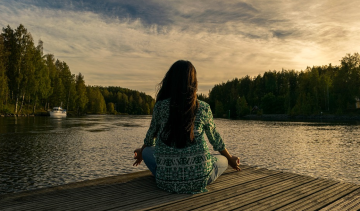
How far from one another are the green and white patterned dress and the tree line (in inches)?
3640

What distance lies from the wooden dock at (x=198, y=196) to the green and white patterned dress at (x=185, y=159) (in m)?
0.18

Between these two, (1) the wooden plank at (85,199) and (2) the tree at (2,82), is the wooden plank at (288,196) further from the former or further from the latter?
(2) the tree at (2,82)

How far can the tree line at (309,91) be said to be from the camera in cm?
8561

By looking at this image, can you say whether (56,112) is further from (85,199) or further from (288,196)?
(288,196)

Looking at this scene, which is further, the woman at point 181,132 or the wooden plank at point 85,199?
the woman at point 181,132

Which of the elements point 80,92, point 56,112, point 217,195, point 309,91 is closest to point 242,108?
point 309,91

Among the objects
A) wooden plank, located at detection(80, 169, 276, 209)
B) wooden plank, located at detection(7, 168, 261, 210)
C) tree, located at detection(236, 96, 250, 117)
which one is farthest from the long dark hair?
tree, located at detection(236, 96, 250, 117)

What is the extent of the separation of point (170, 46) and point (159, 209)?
30543 millimetres

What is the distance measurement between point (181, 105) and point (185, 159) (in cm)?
81

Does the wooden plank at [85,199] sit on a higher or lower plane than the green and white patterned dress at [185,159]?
lower

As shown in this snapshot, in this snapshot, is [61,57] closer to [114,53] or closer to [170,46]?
[114,53]

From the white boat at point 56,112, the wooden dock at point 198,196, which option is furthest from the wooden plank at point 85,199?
the white boat at point 56,112

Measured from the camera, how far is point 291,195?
14.5 ft

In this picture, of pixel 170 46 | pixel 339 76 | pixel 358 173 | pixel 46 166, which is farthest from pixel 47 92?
pixel 339 76
